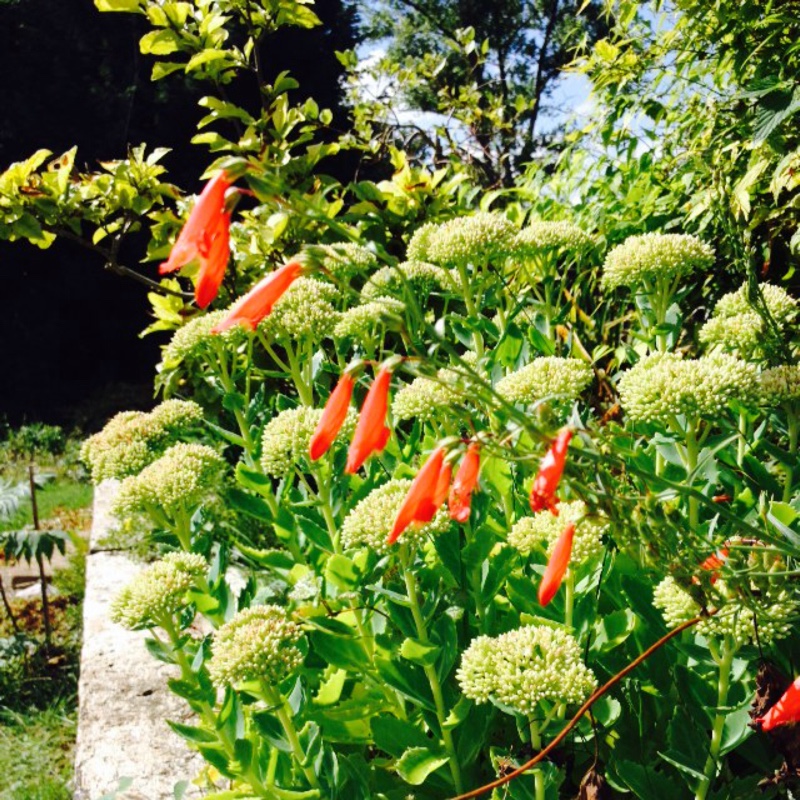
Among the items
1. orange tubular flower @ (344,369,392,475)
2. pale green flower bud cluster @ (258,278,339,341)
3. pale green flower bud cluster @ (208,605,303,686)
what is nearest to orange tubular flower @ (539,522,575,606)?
orange tubular flower @ (344,369,392,475)

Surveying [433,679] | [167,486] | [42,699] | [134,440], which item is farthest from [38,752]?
[433,679]

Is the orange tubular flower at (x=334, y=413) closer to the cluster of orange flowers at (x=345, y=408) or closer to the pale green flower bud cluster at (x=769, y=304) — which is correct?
the cluster of orange flowers at (x=345, y=408)

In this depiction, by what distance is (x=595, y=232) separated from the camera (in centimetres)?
310

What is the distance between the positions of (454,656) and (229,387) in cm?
93

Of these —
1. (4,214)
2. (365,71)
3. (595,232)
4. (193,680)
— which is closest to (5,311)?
(365,71)

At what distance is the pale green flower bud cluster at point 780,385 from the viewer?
1.34 metres

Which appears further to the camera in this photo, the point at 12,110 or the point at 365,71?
the point at 12,110

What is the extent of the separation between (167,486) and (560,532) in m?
0.81

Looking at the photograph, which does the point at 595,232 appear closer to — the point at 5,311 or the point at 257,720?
the point at 257,720

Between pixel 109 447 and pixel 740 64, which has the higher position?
pixel 740 64

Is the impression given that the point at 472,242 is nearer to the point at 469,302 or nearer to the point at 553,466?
the point at 469,302

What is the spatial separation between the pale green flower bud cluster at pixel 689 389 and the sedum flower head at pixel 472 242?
62 centimetres

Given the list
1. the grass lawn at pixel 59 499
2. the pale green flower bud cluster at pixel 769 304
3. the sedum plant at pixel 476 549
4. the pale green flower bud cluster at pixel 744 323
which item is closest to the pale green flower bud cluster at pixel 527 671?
the sedum plant at pixel 476 549

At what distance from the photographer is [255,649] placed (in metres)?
1.29
